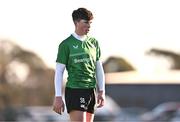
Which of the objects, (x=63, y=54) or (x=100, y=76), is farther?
(x=100, y=76)

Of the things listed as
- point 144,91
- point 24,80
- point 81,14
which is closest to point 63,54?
point 81,14

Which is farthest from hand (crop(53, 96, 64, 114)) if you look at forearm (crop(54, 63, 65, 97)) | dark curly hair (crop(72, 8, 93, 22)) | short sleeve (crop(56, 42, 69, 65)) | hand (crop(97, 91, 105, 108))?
dark curly hair (crop(72, 8, 93, 22))

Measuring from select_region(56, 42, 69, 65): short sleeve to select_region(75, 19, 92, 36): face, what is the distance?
223mm

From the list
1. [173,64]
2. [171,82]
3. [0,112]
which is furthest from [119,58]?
[0,112]

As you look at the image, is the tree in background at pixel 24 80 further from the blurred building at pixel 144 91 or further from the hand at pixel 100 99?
the hand at pixel 100 99

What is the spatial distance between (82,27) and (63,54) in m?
0.38

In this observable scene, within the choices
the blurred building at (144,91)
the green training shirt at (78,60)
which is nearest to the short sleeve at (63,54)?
the green training shirt at (78,60)

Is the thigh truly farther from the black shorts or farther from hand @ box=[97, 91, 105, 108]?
hand @ box=[97, 91, 105, 108]

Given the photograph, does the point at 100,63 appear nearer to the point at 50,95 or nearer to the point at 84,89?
the point at 84,89

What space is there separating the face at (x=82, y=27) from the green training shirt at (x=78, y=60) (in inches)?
4.0

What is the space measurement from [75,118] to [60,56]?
72 centimetres

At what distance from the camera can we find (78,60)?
11586 mm

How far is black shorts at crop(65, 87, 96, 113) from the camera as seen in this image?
11680mm

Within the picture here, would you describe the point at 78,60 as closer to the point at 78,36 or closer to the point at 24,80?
the point at 78,36
